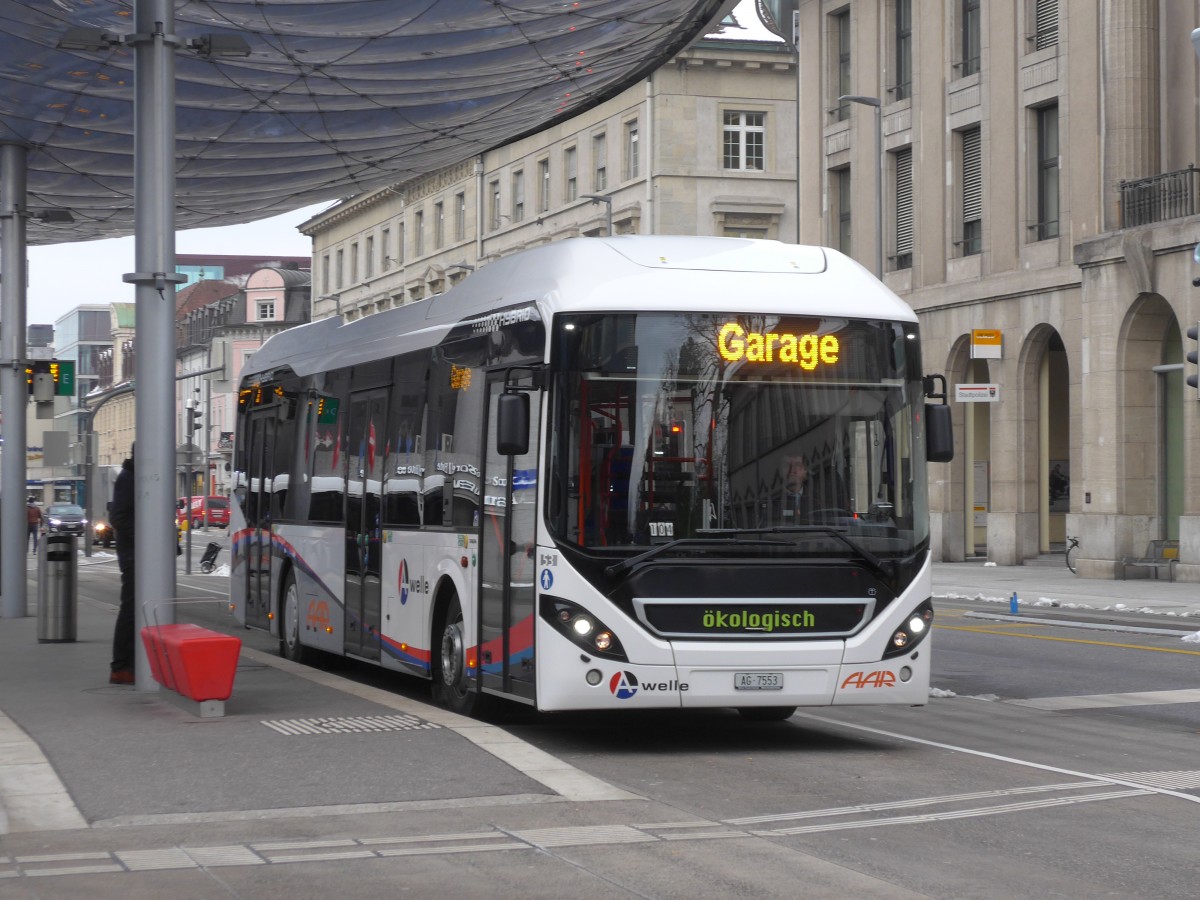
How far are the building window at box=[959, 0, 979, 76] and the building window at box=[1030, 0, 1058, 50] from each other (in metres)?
2.54

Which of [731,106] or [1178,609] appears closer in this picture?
[1178,609]

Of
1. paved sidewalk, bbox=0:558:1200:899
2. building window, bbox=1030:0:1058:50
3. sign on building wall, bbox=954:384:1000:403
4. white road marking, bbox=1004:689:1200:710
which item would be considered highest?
building window, bbox=1030:0:1058:50

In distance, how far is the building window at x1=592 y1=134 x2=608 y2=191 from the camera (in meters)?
65.1

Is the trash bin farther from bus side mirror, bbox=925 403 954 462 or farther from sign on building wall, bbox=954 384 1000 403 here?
sign on building wall, bbox=954 384 1000 403

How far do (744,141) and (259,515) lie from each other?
46.5m

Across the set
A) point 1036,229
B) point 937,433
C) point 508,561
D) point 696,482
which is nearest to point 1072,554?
point 1036,229

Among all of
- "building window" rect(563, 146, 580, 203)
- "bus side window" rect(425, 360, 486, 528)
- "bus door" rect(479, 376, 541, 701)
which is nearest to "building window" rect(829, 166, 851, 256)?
"building window" rect(563, 146, 580, 203)

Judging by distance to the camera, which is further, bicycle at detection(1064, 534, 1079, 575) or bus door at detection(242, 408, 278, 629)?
bicycle at detection(1064, 534, 1079, 575)

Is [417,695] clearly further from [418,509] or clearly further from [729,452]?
[729,452]

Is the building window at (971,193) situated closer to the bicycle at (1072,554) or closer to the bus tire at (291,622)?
the bicycle at (1072,554)

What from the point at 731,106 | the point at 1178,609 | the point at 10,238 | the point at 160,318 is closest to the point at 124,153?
the point at 10,238

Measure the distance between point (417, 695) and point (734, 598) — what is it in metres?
4.99

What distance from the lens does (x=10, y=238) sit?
24391mm

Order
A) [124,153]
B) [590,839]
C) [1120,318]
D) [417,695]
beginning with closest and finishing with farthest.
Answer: [590,839] → [417,695] → [124,153] → [1120,318]
